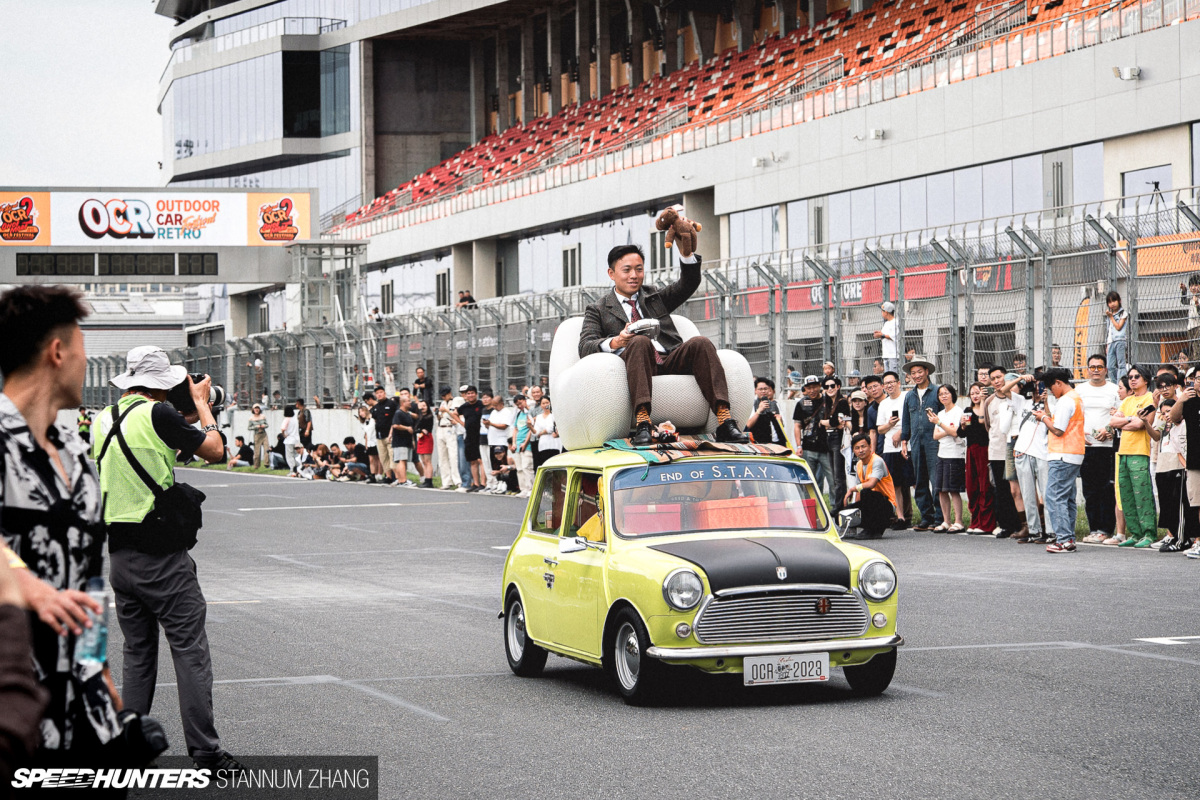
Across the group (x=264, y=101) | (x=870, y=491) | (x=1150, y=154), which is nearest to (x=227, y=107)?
(x=264, y=101)

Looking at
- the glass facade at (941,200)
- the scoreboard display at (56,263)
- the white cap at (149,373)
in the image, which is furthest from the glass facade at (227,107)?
the white cap at (149,373)

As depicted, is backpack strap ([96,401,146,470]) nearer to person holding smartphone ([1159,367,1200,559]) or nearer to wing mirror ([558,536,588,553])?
wing mirror ([558,536,588,553])

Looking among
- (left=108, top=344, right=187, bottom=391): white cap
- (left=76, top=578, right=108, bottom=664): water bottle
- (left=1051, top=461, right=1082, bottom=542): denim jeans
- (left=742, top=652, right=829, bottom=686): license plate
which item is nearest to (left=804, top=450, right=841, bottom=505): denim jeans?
(left=1051, top=461, right=1082, bottom=542): denim jeans

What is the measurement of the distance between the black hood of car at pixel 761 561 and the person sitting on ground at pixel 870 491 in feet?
32.1

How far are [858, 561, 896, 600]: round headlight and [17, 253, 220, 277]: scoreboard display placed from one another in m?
51.3

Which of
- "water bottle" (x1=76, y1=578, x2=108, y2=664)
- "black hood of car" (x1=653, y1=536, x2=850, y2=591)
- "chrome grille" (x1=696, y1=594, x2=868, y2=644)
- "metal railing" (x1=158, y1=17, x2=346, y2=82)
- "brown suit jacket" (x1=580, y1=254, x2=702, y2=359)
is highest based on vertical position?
"metal railing" (x1=158, y1=17, x2=346, y2=82)

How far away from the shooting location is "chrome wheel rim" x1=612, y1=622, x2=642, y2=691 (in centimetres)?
866

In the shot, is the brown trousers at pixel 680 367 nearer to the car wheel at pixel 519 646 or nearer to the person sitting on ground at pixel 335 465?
the car wheel at pixel 519 646

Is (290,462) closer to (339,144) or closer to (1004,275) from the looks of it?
(1004,275)

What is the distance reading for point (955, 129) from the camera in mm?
36875

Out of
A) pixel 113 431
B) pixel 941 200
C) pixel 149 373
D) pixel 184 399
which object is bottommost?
pixel 113 431

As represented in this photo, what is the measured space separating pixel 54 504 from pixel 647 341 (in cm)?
622

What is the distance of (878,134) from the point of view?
39.1m

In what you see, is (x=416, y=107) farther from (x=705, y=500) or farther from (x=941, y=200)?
(x=705, y=500)
